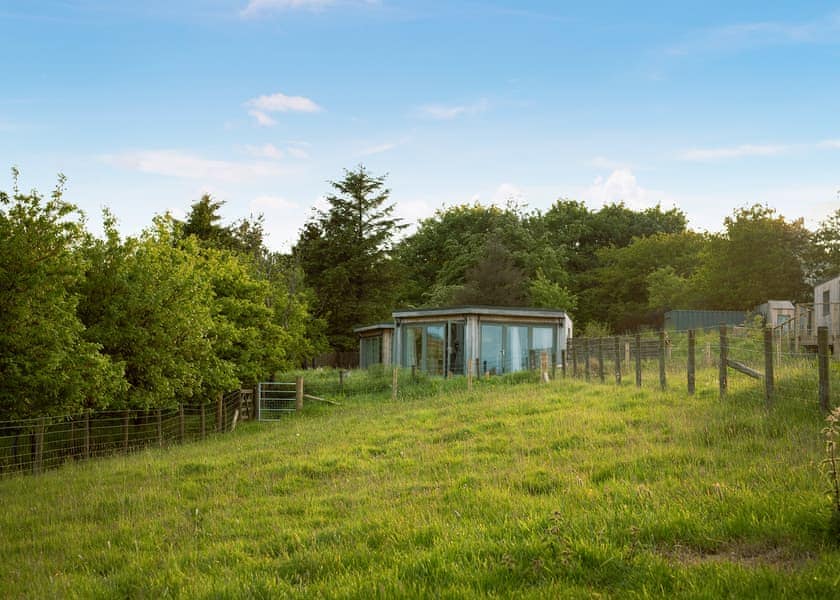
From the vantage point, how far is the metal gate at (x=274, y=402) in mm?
21641

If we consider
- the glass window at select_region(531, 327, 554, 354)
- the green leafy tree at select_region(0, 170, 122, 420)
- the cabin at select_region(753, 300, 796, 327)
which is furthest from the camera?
the cabin at select_region(753, 300, 796, 327)

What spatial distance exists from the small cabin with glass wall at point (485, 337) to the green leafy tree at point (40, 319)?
1669 centimetres

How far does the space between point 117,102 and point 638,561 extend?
16697 mm

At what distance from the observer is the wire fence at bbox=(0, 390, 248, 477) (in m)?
12.8

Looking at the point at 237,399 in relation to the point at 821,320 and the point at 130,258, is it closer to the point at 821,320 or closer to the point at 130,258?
the point at 130,258

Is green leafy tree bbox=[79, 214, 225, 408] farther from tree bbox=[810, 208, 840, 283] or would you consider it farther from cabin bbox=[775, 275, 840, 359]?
tree bbox=[810, 208, 840, 283]

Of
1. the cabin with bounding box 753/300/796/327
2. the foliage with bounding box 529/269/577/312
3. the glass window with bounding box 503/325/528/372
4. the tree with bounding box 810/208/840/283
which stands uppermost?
the tree with bounding box 810/208/840/283

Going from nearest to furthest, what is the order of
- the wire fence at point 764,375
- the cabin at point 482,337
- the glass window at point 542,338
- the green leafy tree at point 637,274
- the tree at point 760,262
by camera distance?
the wire fence at point 764,375 < the cabin at point 482,337 < the glass window at point 542,338 < the tree at point 760,262 < the green leafy tree at point 637,274

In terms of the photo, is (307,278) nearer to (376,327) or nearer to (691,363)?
(376,327)

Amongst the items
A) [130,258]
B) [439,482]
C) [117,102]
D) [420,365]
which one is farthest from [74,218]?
[420,365]

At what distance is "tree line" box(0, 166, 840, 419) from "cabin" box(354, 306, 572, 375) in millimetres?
4357

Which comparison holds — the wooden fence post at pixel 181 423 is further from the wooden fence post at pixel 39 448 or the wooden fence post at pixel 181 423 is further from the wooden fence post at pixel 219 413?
the wooden fence post at pixel 39 448

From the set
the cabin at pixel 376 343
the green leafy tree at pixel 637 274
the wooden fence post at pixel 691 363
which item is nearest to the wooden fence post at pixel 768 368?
the wooden fence post at pixel 691 363

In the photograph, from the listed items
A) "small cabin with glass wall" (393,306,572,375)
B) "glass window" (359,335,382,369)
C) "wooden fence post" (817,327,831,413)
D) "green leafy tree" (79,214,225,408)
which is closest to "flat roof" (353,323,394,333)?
"glass window" (359,335,382,369)
